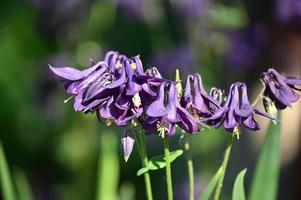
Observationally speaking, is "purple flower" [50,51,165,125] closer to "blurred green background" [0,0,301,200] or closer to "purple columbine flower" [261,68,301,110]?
"purple columbine flower" [261,68,301,110]

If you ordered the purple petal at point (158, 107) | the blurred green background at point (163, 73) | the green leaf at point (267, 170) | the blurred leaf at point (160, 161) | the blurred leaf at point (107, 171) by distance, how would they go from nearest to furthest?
1. the purple petal at point (158, 107)
2. the blurred leaf at point (160, 161)
3. the green leaf at point (267, 170)
4. the blurred leaf at point (107, 171)
5. the blurred green background at point (163, 73)

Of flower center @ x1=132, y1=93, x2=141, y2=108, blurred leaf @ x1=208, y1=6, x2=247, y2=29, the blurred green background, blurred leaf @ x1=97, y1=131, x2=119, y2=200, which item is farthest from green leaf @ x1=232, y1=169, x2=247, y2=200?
blurred leaf @ x1=208, y1=6, x2=247, y2=29

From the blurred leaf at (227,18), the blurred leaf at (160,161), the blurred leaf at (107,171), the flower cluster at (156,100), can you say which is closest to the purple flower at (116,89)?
the flower cluster at (156,100)

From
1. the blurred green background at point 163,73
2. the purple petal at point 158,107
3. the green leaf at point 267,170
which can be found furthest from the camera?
the blurred green background at point 163,73

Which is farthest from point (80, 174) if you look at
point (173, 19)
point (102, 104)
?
point (102, 104)

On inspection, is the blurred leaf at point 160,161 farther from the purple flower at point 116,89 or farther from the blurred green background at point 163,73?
the blurred green background at point 163,73

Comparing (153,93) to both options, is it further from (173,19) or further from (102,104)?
(173,19)
